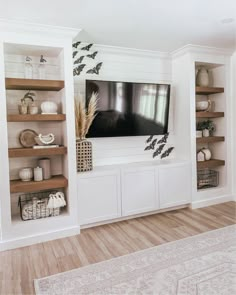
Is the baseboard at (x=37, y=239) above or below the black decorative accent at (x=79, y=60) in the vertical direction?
below

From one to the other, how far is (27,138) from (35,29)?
4.07ft

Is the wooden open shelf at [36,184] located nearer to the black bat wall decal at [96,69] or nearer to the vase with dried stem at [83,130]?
the vase with dried stem at [83,130]

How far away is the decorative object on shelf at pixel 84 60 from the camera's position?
333 centimetres

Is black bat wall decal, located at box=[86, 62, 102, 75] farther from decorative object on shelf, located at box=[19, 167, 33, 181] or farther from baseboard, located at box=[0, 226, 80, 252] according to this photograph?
baseboard, located at box=[0, 226, 80, 252]

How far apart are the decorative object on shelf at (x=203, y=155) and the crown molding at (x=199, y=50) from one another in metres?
1.53

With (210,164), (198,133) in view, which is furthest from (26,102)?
(210,164)

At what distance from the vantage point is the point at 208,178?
4199mm

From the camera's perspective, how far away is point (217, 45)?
11.7 ft

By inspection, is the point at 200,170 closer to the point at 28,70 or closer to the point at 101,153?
the point at 101,153

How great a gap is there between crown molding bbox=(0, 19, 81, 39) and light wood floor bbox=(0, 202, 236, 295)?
234cm

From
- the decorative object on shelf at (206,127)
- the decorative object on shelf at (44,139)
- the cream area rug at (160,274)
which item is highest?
the decorative object on shelf at (206,127)

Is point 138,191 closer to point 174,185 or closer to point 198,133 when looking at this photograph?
point 174,185

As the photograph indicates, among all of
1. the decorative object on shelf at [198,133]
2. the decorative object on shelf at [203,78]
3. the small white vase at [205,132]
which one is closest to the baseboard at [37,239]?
the decorative object on shelf at [198,133]

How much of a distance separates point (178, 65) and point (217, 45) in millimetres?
604
